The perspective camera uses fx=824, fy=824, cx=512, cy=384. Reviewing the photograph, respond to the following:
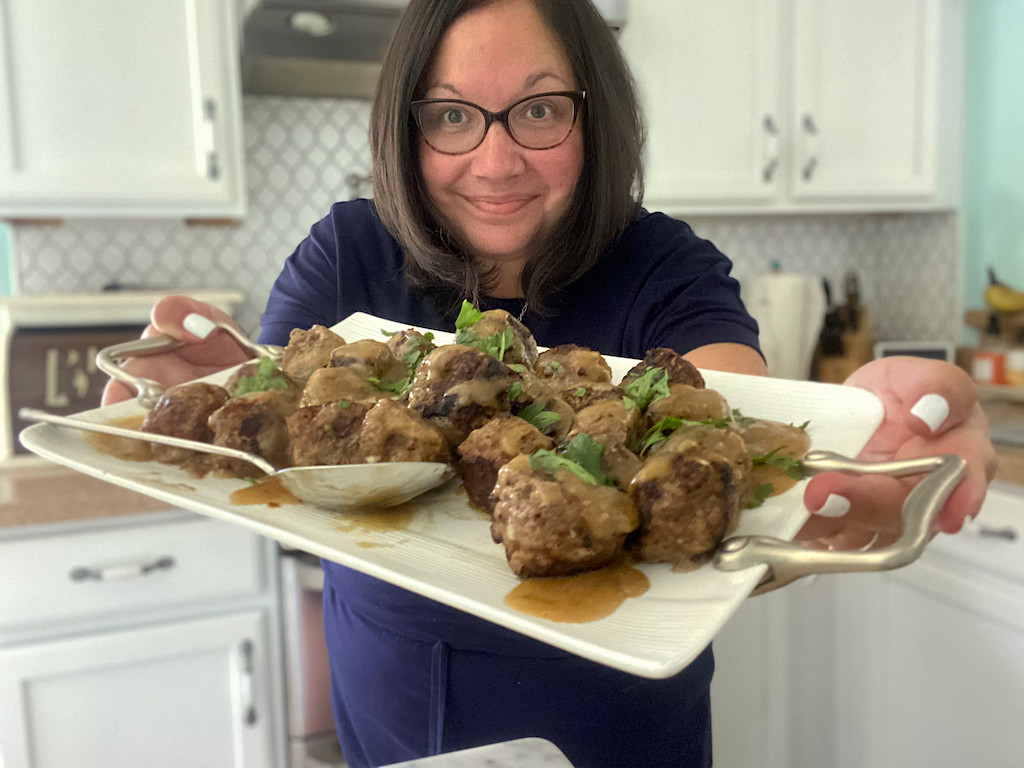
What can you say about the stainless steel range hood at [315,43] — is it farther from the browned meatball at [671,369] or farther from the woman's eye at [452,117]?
the browned meatball at [671,369]

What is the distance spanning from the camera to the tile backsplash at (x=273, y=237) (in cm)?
238

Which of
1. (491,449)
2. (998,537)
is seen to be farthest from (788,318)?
(491,449)

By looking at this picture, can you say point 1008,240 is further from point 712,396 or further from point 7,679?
point 7,679

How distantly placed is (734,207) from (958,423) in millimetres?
2124

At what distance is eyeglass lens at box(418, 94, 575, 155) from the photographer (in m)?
1.06

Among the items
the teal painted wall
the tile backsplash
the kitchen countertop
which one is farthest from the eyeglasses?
the teal painted wall

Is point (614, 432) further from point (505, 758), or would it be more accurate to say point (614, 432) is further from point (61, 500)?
point (61, 500)

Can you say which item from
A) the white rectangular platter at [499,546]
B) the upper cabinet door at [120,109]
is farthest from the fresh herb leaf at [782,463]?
the upper cabinet door at [120,109]

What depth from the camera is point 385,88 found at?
1.09 m

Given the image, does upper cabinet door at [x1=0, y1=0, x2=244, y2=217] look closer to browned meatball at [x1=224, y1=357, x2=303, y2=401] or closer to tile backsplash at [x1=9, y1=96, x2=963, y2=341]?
tile backsplash at [x1=9, y1=96, x2=963, y2=341]

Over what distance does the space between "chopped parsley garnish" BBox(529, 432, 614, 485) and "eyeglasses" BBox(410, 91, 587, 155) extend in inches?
21.5

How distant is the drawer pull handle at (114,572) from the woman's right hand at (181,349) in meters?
0.89

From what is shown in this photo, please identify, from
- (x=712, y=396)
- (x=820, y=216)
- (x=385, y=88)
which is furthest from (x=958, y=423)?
(x=820, y=216)

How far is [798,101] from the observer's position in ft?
8.97
